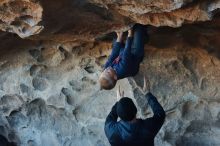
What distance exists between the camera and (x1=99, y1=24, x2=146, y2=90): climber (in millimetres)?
2801

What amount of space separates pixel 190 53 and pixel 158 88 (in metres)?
0.31

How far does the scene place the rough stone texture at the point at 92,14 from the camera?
267 centimetres

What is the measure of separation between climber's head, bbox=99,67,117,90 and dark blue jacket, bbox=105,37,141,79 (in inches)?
1.7

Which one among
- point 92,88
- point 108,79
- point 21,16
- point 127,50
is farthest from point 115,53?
point 92,88

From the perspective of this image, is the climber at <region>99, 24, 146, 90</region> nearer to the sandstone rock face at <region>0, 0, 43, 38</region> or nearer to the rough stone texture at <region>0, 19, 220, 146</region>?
the rough stone texture at <region>0, 19, 220, 146</region>

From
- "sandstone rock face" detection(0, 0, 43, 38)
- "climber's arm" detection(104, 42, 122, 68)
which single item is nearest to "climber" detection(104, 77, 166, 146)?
"climber's arm" detection(104, 42, 122, 68)

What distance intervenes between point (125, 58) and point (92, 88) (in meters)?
0.80

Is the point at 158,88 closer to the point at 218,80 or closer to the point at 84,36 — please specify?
the point at 218,80

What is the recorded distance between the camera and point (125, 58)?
284cm

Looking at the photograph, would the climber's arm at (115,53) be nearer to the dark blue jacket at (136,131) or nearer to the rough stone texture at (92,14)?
the rough stone texture at (92,14)

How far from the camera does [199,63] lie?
3.34 metres

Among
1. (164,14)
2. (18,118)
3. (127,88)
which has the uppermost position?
(164,14)

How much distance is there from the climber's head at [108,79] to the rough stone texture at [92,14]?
1.03ft

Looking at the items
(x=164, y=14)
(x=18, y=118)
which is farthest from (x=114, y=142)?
(x=18, y=118)
